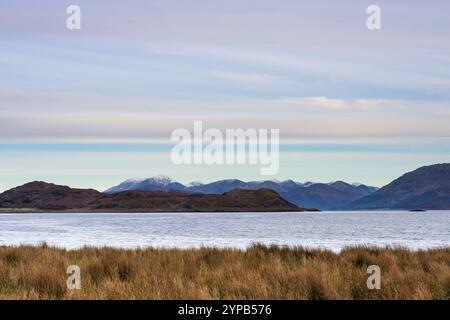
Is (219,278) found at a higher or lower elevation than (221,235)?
higher

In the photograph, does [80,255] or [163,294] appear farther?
[80,255]

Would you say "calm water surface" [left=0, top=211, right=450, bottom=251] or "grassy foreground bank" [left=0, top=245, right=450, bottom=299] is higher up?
"grassy foreground bank" [left=0, top=245, right=450, bottom=299]

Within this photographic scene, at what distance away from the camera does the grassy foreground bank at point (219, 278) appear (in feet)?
39.4

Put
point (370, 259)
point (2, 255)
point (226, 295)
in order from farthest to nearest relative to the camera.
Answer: point (2, 255)
point (370, 259)
point (226, 295)

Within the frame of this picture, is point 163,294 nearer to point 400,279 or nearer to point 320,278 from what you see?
point 320,278

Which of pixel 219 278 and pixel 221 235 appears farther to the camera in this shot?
pixel 221 235

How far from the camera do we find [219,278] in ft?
45.4

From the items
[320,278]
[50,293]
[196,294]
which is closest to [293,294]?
[320,278]

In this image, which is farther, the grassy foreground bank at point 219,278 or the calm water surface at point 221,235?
the calm water surface at point 221,235

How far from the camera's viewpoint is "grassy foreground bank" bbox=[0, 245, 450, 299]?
39.4ft

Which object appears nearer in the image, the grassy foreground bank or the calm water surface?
the grassy foreground bank

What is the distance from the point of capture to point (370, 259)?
17.5 meters

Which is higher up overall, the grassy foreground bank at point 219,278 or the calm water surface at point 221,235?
the grassy foreground bank at point 219,278
